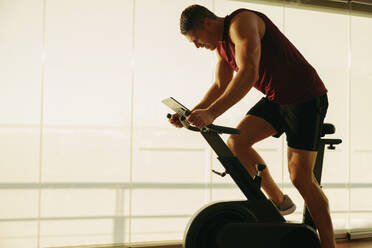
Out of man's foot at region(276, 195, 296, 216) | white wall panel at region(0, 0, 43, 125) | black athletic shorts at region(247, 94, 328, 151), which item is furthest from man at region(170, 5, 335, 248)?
white wall panel at region(0, 0, 43, 125)

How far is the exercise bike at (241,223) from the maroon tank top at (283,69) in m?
0.35

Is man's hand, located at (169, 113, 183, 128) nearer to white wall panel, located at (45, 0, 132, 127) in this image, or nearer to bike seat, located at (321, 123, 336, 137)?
bike seat, located at (321, 123, 336, 137)

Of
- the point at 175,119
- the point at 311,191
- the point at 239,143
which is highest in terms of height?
the point at 175,119

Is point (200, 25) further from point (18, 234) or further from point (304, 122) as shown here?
point (18, 234)

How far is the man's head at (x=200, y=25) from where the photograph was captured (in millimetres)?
1411

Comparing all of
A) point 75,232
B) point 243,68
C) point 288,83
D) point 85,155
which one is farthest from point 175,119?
point 75,232

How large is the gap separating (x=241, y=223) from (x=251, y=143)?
15.5 inches

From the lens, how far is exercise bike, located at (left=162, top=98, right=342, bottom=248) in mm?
1342

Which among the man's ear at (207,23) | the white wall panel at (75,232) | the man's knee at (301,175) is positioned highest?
the man's ear at (207,23)

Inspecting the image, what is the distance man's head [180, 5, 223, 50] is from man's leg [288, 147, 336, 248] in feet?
1.95

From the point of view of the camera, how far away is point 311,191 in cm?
147

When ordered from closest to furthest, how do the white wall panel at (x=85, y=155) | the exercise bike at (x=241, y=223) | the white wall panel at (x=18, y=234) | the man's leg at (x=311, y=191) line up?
the exercise bike at (x=241, y=223) → the man's leg at (x=311, y=191) → the white wall panel at (x=18, y=234) → the white wall panel at (x=85, y=155)

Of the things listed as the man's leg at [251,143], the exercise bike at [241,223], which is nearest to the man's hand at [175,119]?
the exercise bike at [241,223]

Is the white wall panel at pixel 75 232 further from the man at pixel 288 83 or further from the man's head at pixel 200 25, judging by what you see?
the man's head at pixel 200 25
